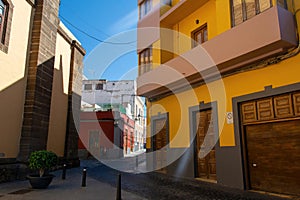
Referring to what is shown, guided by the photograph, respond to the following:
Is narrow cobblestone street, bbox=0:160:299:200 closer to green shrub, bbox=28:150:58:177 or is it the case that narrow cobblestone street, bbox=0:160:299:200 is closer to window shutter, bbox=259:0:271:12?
green shrub, bbox=28:150:58:177

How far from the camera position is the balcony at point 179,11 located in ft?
34.7

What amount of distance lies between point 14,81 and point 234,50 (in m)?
8.94

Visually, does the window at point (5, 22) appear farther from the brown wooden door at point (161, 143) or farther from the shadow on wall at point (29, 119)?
the brown wooden door at point (161, 143)

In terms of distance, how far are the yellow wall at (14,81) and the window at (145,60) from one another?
6.17 m

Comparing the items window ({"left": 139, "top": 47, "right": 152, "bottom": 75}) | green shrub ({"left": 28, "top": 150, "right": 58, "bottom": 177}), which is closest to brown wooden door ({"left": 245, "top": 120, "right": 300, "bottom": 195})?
green shrub ({"left": 28, "top": 150, "right": 58, "bottom": 177})

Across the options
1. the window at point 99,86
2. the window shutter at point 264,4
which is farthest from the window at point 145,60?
the window at point 99,86

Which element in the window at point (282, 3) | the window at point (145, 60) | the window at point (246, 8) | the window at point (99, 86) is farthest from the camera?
the window at point (99, 86)

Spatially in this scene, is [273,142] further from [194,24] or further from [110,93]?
[110,93]

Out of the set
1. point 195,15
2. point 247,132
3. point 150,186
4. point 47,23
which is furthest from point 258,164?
point 47,23

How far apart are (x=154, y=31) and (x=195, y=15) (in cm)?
261

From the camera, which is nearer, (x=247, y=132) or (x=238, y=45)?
(x=238, y=45)

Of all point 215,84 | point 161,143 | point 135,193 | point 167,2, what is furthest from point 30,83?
point 215,84

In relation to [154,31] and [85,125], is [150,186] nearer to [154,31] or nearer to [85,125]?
[154,31]

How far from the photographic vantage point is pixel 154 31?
12828mm
